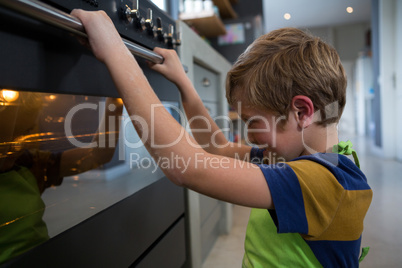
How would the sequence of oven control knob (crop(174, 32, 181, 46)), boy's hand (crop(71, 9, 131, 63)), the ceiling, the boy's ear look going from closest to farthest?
boy's hand (crop(71, 9, 131, 63)) < the boy's ear < oven control knob (crop(174, 32, 181, 46)) < the ceiling

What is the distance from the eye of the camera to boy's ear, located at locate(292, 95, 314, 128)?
582mm

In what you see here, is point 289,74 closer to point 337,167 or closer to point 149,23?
point 337,167

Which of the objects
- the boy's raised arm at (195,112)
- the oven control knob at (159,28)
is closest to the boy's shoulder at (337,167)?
the boy's raised arm at (195,112)

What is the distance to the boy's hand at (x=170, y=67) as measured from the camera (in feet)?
2.47

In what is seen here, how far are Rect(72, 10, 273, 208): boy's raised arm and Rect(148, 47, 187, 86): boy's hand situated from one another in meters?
0.27

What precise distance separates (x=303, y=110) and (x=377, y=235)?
1278 mm

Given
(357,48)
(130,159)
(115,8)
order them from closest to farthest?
(115,8), (130,159), (357,48)

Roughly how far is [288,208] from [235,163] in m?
0.11

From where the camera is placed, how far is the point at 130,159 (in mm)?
848

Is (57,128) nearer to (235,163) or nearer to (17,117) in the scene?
(17,117)

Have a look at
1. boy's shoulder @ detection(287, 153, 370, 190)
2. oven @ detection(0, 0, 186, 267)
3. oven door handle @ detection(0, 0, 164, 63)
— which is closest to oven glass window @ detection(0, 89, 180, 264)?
oven @ detection(0, 0, 186, 267)

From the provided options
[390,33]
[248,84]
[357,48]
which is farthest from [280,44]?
[357,48]

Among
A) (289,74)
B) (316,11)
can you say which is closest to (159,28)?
(289,74)

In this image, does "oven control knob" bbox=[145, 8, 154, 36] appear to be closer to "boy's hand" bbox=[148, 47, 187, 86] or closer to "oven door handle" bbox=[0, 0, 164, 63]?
"boy's hand" bbox=[148, 47, 187, 86]
